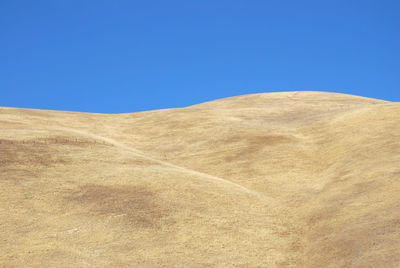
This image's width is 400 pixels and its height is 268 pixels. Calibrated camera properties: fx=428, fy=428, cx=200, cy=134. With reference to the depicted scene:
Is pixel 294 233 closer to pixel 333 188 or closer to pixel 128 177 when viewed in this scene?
pixel 333 188

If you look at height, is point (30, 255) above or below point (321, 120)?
A: below

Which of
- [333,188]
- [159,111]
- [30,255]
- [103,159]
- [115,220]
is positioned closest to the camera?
[30,255]

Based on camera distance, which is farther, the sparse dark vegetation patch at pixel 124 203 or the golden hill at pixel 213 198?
the sparse dark vegetation patch at pixel 124 203

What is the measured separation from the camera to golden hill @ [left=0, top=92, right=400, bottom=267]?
20.1 m

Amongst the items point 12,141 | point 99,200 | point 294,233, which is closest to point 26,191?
point 99,200

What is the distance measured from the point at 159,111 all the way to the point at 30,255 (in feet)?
161

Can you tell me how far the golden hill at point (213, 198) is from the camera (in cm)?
2008

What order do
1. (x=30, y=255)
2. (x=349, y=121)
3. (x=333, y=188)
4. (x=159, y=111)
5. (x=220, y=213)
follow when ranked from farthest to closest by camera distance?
(x=159, y=111)
(x=349, y=121)
(x=333, y=188)
(x=220, y=213)
(x=30, y=255)

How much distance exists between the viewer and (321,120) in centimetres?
4900

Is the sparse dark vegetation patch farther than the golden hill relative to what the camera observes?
Yes

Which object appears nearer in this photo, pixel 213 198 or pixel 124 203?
pixel 124 203

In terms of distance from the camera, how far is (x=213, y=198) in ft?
87.9

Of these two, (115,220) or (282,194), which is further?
(282,194)

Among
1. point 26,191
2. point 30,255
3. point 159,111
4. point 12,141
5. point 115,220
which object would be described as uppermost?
point 159,111
